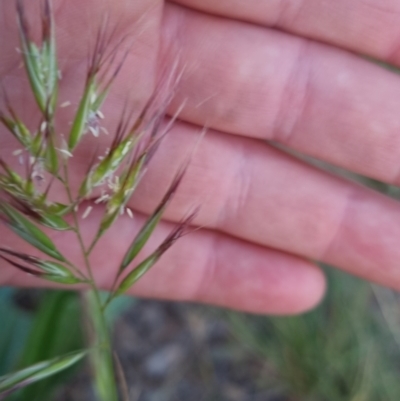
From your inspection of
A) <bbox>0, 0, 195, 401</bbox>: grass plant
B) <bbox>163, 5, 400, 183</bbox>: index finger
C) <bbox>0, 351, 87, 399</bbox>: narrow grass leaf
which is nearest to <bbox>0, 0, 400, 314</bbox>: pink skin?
<bbox>163, 5, 400, 183</bbox>: index finger

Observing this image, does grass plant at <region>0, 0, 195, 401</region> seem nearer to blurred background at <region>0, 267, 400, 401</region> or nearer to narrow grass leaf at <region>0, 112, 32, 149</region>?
narrow grass leaf at <region>0, 112, 32, 149</region>

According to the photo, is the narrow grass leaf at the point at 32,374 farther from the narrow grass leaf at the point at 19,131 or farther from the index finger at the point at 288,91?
the index finger at the point at 288,91

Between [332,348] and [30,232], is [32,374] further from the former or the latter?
[332,348]

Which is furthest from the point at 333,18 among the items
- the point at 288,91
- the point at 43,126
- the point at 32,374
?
the point at 32,374

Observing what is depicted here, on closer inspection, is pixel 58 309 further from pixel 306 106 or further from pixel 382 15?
pixel 382 15

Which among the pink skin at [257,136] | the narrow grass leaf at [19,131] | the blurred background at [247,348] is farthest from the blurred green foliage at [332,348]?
the narrow grass leaf at [19,131]
